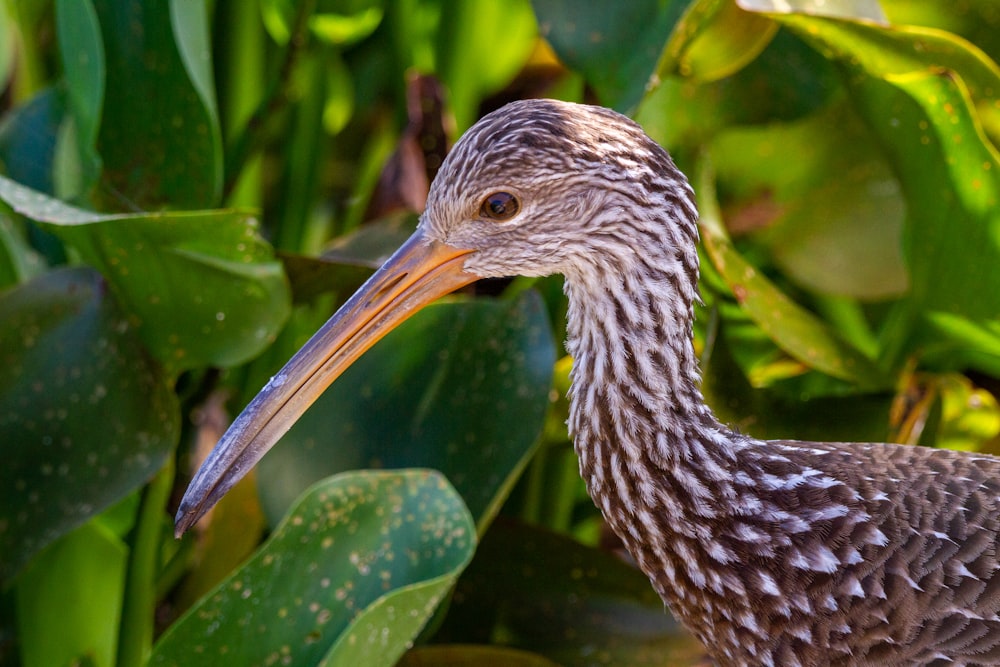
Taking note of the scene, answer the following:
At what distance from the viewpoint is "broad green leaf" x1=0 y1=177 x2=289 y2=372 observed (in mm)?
1951

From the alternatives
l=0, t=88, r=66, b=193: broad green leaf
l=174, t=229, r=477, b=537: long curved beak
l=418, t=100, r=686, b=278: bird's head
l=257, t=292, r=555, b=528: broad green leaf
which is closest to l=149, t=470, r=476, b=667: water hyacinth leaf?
l=257, t=292, r=555, b=528: broad green leaf

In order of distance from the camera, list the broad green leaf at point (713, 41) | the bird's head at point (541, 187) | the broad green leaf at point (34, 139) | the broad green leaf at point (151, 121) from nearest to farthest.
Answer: the bird's head at point (541, 187) < the broad green leaf at point (713, 41) < the broad green leaf at point (151, 121) < the broad green leaf at point (34, 139)

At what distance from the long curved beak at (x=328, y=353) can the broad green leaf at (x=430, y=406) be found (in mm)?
712

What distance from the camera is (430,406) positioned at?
2480 millimetres

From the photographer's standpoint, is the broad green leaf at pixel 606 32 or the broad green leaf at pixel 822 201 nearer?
the broad green leaf at pixel 606 32

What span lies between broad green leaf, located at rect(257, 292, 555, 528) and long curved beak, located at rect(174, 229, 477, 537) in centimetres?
71

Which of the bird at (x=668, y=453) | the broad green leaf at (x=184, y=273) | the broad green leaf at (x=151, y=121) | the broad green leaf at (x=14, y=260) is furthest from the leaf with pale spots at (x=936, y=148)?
the broad green leaf at (x=14, y=260)

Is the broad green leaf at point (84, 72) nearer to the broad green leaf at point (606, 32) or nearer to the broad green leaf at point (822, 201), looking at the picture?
the broad green leaf at point (606, 32)

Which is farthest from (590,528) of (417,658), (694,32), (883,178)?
(694,32)

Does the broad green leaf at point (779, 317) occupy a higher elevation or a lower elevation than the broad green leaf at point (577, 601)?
higher

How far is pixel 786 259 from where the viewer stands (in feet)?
9.46

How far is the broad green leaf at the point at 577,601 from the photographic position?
Result: 2.59 meters

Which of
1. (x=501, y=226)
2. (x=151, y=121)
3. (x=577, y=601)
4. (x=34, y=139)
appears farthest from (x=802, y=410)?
(x=34, y=139)

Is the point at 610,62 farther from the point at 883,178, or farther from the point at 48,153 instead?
the point at 48,153
